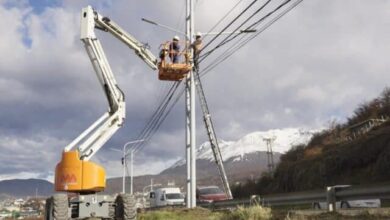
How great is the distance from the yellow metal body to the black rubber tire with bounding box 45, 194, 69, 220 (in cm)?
46

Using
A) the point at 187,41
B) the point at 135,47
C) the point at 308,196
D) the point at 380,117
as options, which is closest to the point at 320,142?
the point at 380,117

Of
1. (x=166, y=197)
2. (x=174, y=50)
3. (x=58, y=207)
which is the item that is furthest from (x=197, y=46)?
(x=166, y=197)

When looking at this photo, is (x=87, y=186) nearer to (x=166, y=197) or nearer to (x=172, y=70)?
(x=172, y=70)

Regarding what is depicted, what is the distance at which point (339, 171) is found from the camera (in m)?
45.9

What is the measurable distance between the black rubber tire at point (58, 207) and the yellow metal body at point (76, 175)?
459mm

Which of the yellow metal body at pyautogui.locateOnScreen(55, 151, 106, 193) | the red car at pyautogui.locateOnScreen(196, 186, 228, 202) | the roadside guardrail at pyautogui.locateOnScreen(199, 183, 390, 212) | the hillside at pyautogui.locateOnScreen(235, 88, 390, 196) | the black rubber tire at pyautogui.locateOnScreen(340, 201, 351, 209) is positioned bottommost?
the black rubber tire at pyautogui.locateOnScreen(340, 201, 351, 209)

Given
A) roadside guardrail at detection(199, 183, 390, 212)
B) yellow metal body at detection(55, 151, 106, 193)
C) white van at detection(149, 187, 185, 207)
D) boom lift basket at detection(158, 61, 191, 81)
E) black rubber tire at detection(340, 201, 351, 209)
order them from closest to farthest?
roadside guardrail at detection(199, 183, 390, 212)
black rubber tire at detection(340, 201, 351, 209)
yellow metal body at detection(55, 151, 106, 193)
boom lift basket at detection(158, 61, 191, 81)
white van at detection(149, 187, 185, 207)

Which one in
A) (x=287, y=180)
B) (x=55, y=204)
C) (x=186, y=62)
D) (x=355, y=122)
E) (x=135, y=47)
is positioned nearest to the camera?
(x=55, y=204)

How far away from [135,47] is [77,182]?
417 inches

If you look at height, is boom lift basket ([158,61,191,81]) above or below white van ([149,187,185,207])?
above

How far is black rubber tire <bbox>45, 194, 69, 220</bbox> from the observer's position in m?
17.2

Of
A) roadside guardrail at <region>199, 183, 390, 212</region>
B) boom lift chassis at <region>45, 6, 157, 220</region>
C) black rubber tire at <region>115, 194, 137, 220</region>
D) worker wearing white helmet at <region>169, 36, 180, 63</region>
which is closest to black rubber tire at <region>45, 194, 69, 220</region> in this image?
boom lift chassis at <region>45, 6, 157, 220</region>

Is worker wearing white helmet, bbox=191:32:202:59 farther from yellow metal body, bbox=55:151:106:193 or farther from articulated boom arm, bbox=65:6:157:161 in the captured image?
yellow metal body, bbox=55:151:106:193

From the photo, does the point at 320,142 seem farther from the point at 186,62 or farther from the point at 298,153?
the point at 186,62
